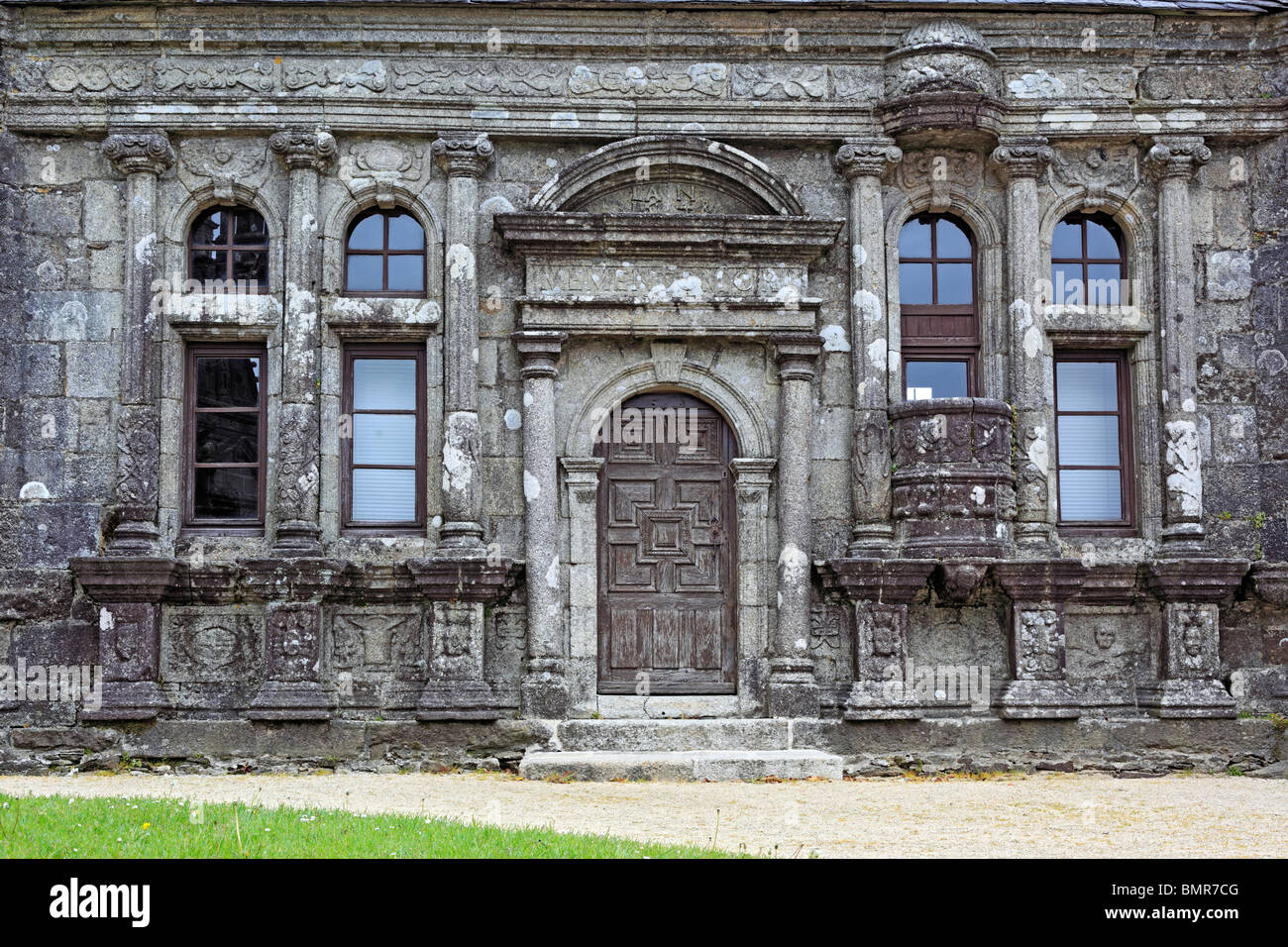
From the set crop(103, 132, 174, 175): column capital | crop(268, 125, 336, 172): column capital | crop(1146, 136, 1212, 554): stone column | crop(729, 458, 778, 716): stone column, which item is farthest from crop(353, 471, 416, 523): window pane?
crop(1146, 136, 1212, 554): stone column

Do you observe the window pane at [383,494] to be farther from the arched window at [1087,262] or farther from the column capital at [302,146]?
the arched window at [1087,262]

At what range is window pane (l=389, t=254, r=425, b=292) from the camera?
11.6 m

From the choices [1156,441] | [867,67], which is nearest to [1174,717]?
[1156,441]

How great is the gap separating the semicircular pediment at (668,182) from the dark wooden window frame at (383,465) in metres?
1.53

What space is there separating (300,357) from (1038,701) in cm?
603

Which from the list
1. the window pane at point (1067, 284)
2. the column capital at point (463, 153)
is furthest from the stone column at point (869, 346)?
the column capital at point (463, 153)

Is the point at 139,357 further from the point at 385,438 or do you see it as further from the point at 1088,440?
the point at 1088,440

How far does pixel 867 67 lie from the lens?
38.2 feet

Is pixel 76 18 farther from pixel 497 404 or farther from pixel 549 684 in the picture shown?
pixel 549 684

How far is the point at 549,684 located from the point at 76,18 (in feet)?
20.2

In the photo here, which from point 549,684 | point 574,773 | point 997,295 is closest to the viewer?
point 574,773

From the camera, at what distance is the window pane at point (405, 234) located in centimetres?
1164

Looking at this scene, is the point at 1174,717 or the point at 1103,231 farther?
the point at 1103,231

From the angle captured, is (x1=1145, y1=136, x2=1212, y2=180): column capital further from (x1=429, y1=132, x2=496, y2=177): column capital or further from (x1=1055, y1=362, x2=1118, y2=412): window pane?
(x1=429, y1=132, x2=496, y2=177): column capital
